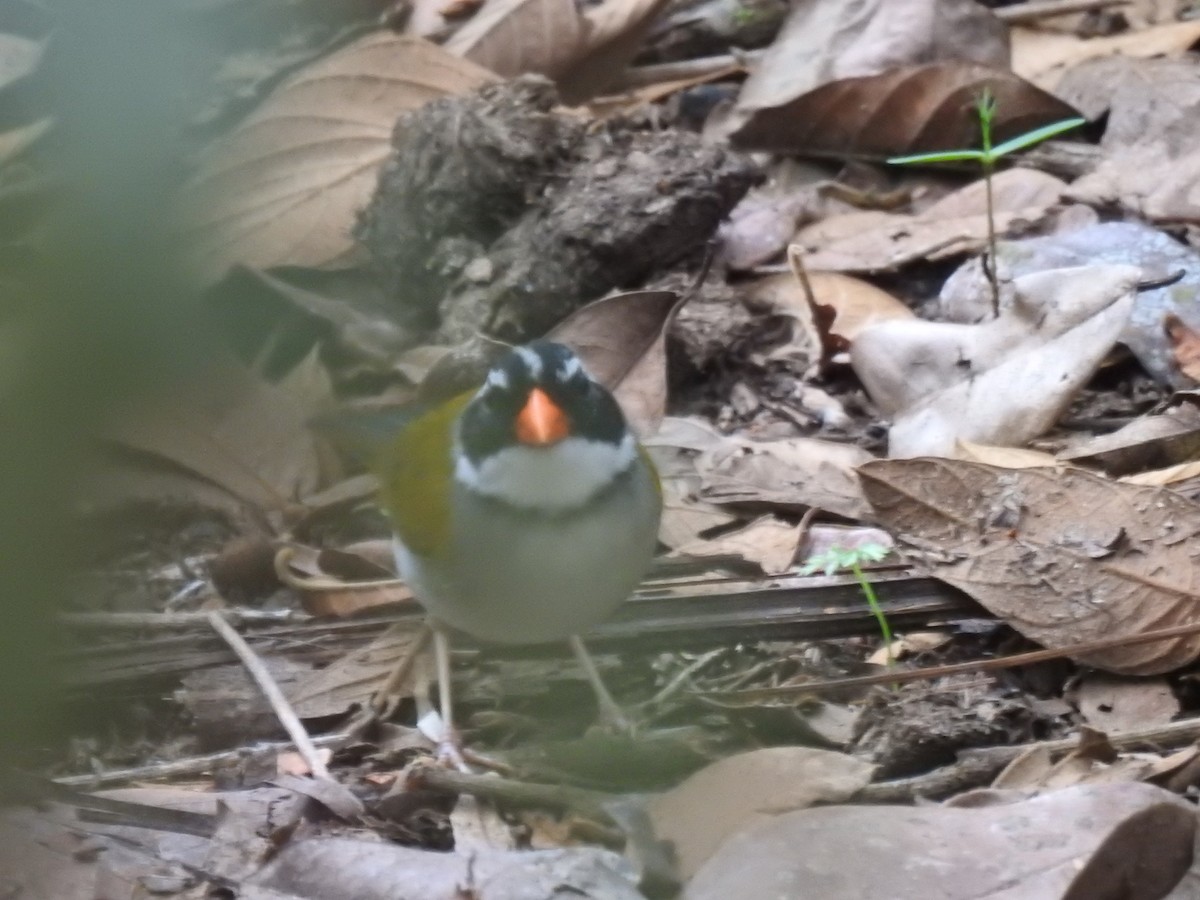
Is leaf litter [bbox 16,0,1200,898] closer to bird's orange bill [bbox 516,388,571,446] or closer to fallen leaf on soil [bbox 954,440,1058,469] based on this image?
fallen leaf on soil [bbox 954,440,1058,469]

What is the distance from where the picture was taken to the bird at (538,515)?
298cm

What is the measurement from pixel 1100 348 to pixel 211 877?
225cm

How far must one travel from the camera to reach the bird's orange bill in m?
2.97

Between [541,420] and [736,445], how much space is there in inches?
43.0

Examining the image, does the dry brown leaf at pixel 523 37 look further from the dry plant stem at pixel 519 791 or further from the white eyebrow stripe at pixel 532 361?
the dry plant stem at pixel 519 791

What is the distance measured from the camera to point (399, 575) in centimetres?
358

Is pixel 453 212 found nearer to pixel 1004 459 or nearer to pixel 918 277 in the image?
pixel 918 277

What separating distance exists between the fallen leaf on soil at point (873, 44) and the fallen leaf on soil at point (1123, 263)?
99cm

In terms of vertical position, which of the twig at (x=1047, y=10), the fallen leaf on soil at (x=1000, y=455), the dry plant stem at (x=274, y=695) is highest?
the twig at (x=1047, y=10)

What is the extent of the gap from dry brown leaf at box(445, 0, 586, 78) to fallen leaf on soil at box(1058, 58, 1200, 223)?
1712mm

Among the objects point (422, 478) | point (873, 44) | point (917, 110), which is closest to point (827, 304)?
point (917, 110)

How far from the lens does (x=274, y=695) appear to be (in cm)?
318

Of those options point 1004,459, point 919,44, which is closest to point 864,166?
point 919,44

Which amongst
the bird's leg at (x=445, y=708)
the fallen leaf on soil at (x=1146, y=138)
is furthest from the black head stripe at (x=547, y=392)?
the fallen leaf on soil at (x=1146, y=138)
